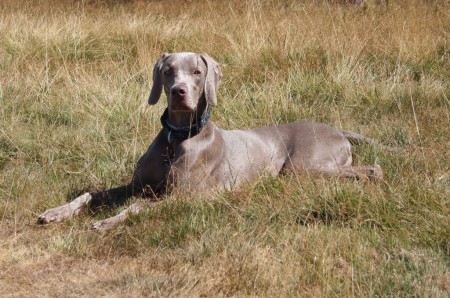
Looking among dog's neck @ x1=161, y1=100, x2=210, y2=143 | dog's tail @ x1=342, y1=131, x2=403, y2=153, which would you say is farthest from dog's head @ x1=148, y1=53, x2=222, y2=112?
dog's tail @ x1=342, y1=131, x2=403, y2=153

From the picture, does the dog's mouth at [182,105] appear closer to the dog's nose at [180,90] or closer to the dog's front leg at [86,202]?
the dog's nose at [180,90]

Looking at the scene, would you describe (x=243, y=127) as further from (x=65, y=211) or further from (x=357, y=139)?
(x=65, y=211)

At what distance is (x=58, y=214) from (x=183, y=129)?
3.24 feet

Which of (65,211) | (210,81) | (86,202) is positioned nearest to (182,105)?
(210,81)

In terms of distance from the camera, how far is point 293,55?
806cm

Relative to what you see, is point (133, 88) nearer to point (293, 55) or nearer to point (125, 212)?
point (293, 55)

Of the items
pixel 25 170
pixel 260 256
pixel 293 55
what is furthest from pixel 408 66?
pixel 260 256

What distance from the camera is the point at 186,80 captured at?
5371 mm

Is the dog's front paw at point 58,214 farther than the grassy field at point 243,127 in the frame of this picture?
Yes

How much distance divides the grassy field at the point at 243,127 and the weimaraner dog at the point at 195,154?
26 cm

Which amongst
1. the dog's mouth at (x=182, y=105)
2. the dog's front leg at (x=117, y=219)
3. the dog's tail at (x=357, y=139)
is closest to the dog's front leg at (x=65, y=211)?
the dog's front leg at (x=117, y=219)

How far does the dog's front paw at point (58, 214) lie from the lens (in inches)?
198

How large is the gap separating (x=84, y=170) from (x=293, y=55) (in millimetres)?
2887

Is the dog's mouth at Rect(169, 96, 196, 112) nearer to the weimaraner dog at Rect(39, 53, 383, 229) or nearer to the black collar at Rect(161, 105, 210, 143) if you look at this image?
the weimaraner dog at Rect(39, 53, 383, 229)
